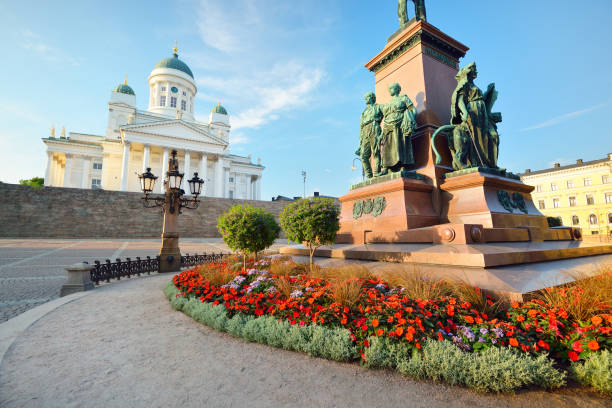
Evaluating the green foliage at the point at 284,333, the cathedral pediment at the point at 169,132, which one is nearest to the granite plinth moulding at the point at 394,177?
the green foliage at the point at 284,333

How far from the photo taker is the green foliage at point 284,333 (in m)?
2.93

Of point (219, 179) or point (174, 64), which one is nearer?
point (219, 179)

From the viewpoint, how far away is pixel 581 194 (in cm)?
4469

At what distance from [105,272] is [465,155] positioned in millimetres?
11066

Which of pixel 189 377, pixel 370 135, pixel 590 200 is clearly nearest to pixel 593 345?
pixel 189 377

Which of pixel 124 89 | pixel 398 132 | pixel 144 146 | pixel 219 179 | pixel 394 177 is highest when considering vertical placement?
pixel 124 89

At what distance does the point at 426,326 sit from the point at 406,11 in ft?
37.1

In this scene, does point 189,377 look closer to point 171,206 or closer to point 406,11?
point 171,206

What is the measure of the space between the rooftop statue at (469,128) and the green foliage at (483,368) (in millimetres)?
6025

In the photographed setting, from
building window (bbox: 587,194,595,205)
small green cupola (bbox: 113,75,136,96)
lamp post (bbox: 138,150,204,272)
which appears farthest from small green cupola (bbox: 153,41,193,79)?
building window (bbox: 587,194,595,205)

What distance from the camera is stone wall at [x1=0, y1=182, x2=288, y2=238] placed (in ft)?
87.6

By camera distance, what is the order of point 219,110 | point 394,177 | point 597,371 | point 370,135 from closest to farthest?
point 597,371, point 394,177, point 370,135, point 219,110

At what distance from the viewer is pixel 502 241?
5.73m

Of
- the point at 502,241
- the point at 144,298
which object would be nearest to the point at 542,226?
the point at 502,241
